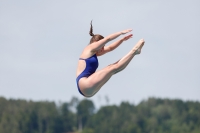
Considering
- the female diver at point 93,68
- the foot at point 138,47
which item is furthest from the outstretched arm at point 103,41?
the foot at point 138,47

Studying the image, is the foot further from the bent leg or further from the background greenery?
the background greenery

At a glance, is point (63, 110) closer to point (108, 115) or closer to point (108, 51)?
point (108, 115)

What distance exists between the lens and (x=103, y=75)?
2317 centimetres

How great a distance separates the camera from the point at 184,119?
5906 inches

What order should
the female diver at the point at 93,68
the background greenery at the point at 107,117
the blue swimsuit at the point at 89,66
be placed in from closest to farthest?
1. the female diver at the point at 93,68
2. the blue swimsuit at the point at 89,66
3. the background greenery at the point at 107,117

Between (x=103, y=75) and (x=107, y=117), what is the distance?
135848mm

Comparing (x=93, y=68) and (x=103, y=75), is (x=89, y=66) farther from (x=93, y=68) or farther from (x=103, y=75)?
(x=103, y=75)

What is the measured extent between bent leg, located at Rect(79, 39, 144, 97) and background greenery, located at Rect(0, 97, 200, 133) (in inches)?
4324

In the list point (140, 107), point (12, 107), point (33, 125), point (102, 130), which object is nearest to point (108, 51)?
point (12, 107)

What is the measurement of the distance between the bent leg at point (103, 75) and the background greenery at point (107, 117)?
110 meters

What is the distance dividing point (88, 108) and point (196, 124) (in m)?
32.2

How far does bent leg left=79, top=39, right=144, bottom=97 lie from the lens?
911 inches

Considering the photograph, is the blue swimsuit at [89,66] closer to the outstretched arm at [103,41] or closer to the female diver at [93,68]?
the female diver at [93,68]

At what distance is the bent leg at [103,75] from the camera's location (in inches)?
911
